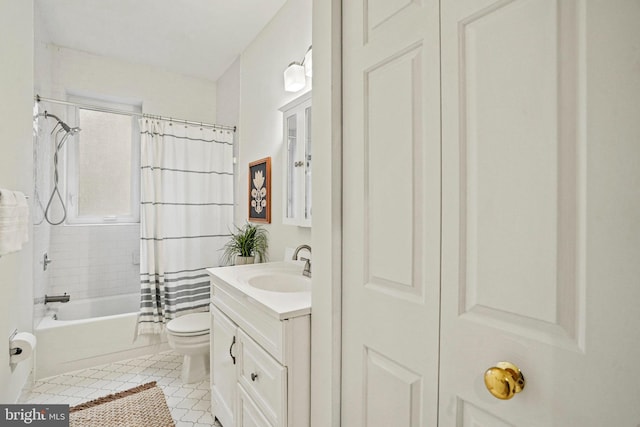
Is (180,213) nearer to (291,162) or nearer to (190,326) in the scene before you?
(190,326)

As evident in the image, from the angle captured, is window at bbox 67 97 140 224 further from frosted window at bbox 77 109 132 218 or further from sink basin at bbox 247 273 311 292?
sink basin at bbox 247 273 311 292

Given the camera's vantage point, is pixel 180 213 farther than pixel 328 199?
Yes

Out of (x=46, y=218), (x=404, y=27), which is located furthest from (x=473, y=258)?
(x=46, y=218)

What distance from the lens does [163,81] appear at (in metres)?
3.14

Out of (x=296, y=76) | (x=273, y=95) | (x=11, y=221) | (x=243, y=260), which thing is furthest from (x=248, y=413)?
(x=273, y=95)

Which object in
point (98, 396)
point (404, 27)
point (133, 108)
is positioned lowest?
point (98, 396)

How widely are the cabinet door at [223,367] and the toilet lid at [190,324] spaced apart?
0.43 meters

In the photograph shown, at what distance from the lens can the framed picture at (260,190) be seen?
91.7 inches

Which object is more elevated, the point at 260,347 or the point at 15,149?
the point at 15,149

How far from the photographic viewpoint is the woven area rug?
180 centimetres

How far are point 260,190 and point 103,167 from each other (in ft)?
5.94

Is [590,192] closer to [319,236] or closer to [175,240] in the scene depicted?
[319,236]

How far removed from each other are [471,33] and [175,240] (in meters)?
2.64

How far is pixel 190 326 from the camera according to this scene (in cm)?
226
